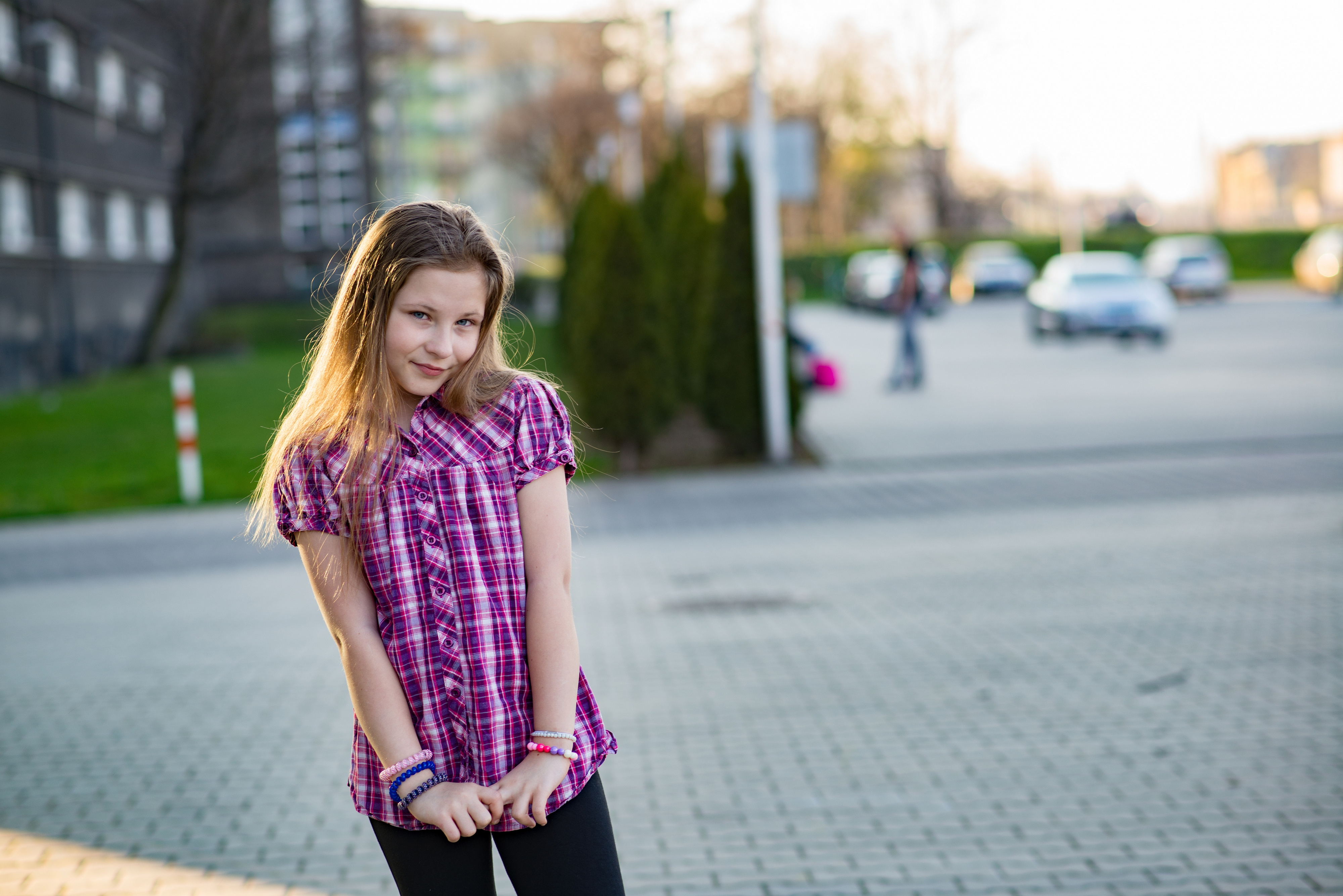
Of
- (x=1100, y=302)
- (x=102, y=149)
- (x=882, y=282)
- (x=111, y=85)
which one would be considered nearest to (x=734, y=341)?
(x=1100, y=302)

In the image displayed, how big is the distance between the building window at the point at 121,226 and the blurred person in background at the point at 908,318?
838 inches

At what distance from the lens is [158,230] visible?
38094 millimetres

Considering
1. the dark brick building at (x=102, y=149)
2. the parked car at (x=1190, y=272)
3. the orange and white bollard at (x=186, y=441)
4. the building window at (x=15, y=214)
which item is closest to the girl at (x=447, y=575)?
the orange and white bollard at (x=186, y=441)

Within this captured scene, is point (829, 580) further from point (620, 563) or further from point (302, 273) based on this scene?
point (302, 273)

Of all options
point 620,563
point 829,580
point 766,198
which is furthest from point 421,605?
point 766,198

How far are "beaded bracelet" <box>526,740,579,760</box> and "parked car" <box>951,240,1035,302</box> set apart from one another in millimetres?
52327

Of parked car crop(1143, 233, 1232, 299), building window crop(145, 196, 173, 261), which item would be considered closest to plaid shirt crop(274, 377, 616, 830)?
building window crop(145, 196, 173, 261)

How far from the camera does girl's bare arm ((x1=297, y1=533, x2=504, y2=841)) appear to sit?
2.01 metres

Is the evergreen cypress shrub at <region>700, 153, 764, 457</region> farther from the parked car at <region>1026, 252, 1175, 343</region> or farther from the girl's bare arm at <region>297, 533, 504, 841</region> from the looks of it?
the parked car at <region>1026, 252, 1175, 343</region>

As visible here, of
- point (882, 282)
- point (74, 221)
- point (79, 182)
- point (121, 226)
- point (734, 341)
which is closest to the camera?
point (734, 341)

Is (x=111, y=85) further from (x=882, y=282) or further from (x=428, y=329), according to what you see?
(x=428, y=329)

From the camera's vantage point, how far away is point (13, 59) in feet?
88.3

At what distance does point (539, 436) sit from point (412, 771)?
52cm

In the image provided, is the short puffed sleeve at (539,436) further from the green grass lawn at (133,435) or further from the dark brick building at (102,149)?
the dark brick building at (102,149)
